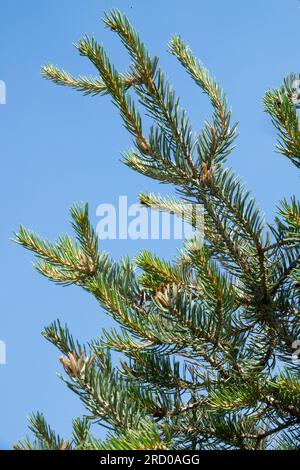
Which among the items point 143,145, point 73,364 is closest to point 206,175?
point 143,145

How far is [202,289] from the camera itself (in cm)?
256

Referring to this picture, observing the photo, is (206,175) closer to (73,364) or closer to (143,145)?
(143,145)

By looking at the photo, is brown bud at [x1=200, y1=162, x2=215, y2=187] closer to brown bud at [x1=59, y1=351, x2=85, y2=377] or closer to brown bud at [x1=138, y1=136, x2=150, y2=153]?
brown bud at [x1=138, y1=136, x2=150, y2=153]

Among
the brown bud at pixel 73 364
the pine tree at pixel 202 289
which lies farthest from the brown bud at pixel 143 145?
the brown bud at pixel 73 364

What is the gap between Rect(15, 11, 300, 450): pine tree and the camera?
7.64 ft

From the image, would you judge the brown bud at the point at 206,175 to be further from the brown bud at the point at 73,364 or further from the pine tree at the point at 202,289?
the brown bud at the point at 73,364

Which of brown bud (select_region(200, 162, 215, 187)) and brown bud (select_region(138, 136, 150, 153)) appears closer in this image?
brown bud (select_region(200, 162, 215, 187))

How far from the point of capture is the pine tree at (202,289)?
7.64 feet

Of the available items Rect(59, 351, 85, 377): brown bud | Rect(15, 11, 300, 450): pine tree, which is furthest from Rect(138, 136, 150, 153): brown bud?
Rect(59, 351, 85, 377): brown bud

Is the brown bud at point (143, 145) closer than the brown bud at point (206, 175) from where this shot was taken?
No

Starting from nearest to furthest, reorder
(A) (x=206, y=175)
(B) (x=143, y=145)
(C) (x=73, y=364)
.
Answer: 1. (C) (x=73, y=364)
2. (A) (x=206, y=175)
3. (B) (x=143, y=145)

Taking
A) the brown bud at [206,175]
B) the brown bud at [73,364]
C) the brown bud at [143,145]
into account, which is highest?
the brown bud at [143,145]

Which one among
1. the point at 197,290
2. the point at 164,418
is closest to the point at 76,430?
the point at 164,418
